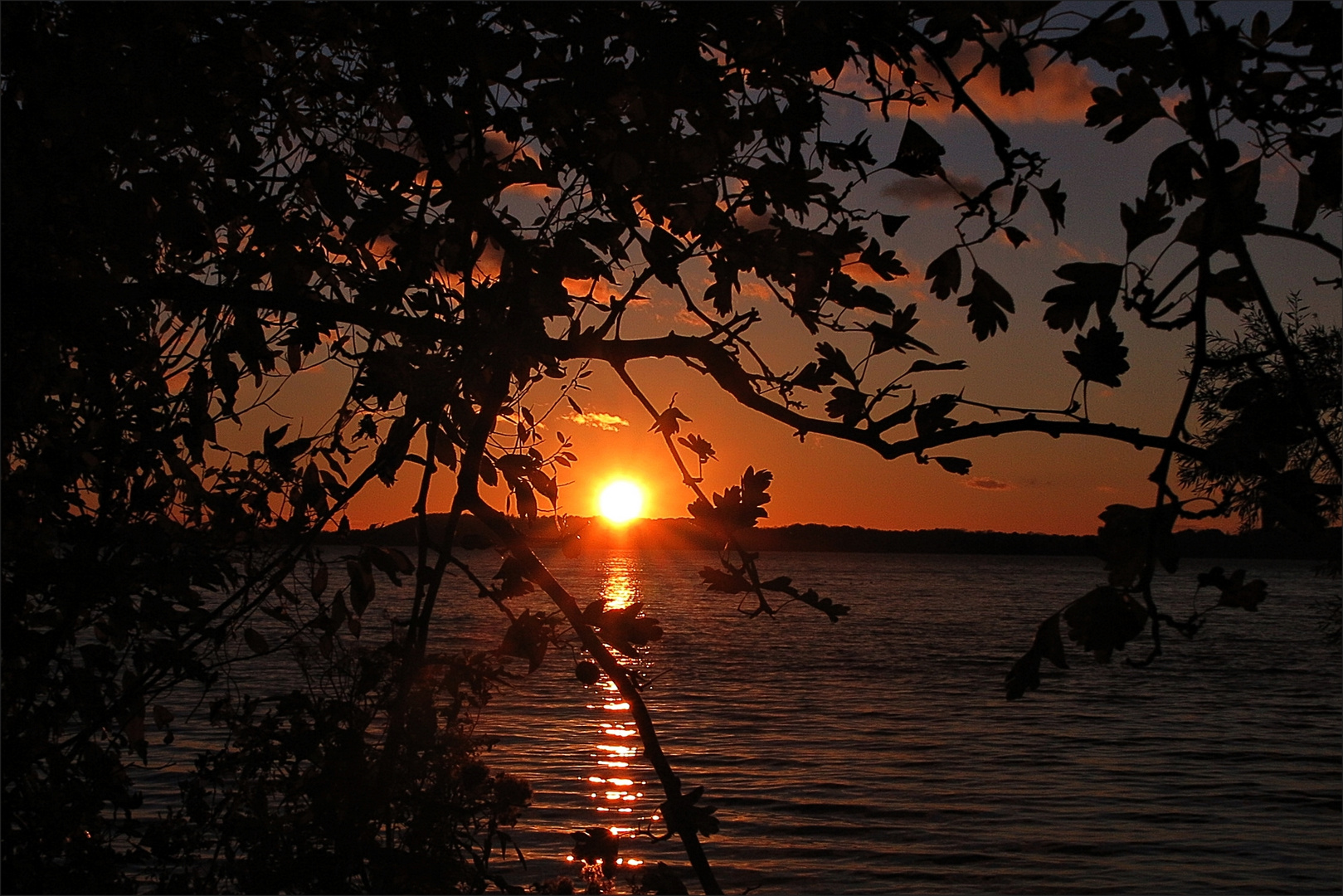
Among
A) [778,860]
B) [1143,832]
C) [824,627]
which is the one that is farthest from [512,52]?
[824,627]

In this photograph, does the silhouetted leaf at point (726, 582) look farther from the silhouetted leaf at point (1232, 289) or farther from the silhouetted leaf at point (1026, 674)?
the silhouetted leaf at point (1232, 289)

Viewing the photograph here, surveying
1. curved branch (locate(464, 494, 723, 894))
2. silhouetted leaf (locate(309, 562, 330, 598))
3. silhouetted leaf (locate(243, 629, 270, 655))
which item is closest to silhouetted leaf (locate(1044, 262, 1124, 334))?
curved branch (locate(464, 494, 723, 894))

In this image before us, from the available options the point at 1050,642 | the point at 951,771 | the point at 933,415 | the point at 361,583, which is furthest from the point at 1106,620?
the point at 951,771

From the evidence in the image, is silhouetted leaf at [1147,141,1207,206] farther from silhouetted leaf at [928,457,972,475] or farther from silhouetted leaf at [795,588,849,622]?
silhouetted leaf at [795,588,849,622]

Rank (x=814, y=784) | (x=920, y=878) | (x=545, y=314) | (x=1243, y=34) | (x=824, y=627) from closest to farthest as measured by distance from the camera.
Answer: (x=1243, y=34)
(x=545, y=314)
(x=920, y=878)
(x=814, y=784)
(x=824, y=627)

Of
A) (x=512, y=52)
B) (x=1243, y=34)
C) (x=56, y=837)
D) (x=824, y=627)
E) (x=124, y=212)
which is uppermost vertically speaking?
(x=512, y=52)

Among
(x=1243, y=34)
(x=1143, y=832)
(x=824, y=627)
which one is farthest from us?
(x=824, y=627)

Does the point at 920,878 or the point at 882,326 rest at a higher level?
the point at 882,326

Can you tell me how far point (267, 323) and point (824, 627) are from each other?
47692 millimetres

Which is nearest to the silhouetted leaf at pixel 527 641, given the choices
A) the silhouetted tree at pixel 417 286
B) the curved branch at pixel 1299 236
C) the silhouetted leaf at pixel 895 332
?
the silhouetted tree at pixel 417 286

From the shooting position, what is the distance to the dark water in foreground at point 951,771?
12531 mm

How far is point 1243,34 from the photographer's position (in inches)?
70.4

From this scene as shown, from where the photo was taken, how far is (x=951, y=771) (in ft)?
56.9

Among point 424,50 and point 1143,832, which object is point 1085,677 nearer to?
point 1143,832
